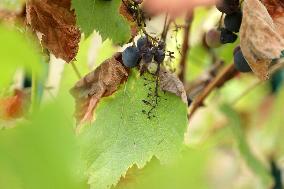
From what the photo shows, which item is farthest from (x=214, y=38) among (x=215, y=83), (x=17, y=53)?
(x=17, y=53)

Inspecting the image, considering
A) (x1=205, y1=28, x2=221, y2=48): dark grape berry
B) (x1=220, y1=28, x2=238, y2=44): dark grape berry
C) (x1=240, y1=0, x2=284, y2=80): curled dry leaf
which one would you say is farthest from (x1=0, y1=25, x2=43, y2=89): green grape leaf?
(x1=205, y1=28, x2=221, y2=48): dark grape berry

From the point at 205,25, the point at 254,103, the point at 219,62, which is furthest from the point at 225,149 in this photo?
the point at 219,62

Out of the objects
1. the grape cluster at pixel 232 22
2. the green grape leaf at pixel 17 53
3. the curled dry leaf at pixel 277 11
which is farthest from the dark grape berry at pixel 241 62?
the green grape leaf at pixel 17 53

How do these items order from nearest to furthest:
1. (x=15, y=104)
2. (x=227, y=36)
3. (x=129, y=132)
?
(x=129, y=132) → (x=227, y=36) → (x=15, y=104)

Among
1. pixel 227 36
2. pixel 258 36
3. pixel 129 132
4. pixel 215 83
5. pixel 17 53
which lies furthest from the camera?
pixel 215 83

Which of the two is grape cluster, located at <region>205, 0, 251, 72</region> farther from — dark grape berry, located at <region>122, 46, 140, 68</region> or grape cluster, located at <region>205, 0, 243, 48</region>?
dark grape berry, located at <region>122, 46, 140, 68</region>

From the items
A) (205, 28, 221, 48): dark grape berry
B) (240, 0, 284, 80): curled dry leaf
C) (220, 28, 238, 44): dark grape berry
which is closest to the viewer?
(240, 0, 284, 80): curled dry leaf

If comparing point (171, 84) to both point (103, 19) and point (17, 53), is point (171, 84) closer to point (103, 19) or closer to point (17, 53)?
point (103, 19)
